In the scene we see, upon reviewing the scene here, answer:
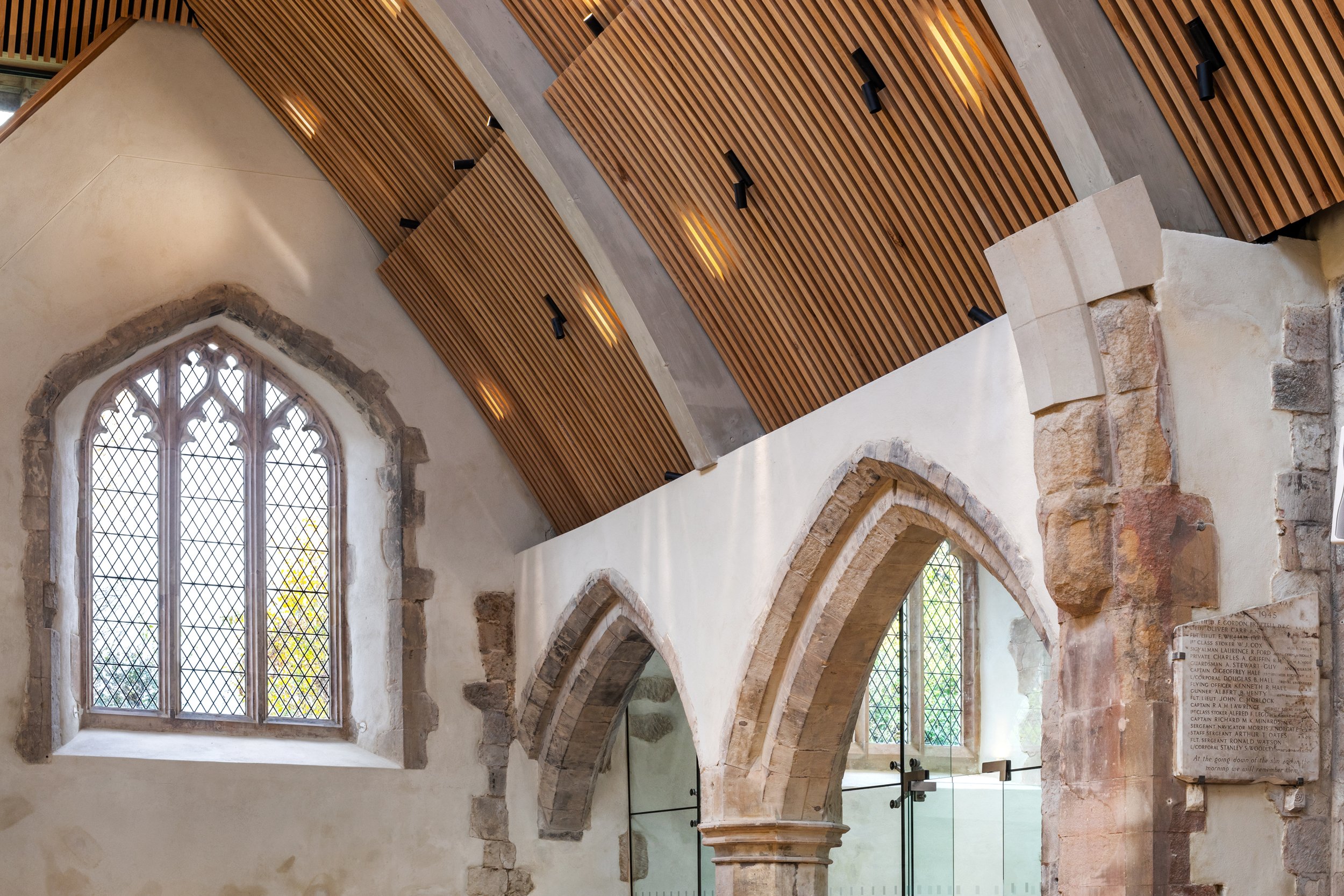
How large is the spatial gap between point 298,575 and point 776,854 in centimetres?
373

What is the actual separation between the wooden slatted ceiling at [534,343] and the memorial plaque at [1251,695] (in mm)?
3745

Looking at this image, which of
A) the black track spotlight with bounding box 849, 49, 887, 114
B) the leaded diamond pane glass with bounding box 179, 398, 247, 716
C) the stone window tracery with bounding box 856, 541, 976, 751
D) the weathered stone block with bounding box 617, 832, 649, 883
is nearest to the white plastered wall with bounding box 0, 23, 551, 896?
the weathered stone block with bounding box 617, 832, 649, 883

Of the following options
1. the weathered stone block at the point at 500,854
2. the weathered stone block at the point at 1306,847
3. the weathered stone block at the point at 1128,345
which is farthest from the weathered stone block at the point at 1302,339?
the weathered stone block at the point at 500,854

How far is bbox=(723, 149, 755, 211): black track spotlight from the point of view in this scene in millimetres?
6332

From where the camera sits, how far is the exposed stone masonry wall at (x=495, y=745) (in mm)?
8711

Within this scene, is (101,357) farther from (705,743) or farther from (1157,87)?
(1157,87)

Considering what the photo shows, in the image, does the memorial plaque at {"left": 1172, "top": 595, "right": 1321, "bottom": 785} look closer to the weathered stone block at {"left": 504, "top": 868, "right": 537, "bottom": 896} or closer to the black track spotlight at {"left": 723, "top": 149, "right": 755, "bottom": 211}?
the black track spotlight at {"left": 723, "top": 149, "right": 755, "bottom": 211}

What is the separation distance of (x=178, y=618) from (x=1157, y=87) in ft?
20.1

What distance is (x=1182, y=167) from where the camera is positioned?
14.9 feet

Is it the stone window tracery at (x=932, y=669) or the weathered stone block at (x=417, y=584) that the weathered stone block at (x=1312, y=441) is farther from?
the weathered stone block at (x=417, y=584)

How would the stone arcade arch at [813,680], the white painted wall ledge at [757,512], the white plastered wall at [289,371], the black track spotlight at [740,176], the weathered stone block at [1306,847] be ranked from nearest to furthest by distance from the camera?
the weathered stone block at [1306,847], the white painted wall ledge at [757,512], the stone arcade arch at [813,680], the black track spotlight at [740,176], the white plastered wall at [289,371]

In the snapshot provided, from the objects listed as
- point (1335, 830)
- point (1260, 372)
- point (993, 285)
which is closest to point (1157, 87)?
point (1260, 372)

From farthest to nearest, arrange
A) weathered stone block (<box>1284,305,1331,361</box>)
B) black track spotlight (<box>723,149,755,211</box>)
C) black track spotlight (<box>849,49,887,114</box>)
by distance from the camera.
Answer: black track spotlight (<box>723,149,755,211</box>) < black track spotlight (<box>849,49,887,114</box>) < weathered stone block (<box>1284,305,1331,361</box>)

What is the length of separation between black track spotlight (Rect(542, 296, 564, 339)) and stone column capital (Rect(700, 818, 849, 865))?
2597mm
